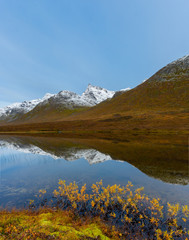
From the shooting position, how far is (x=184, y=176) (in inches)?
689

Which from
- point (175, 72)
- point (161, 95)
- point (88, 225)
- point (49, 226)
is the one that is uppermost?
point (175, 72)

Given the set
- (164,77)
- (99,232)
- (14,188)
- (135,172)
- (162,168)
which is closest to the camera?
(99,232)

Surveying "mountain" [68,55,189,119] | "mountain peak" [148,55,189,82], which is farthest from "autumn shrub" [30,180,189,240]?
"mountain peak" [148,55,189,82]

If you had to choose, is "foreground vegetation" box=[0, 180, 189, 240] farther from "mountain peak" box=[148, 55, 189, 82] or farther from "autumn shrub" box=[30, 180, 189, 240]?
"mountain peak" box=[148, 55, 189, 82]

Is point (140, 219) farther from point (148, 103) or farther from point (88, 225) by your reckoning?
point (148, 103)

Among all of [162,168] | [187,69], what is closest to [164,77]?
[187,69]

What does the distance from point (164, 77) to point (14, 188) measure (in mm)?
192145

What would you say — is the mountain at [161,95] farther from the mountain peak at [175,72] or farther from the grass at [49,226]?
the grass at [49,226]

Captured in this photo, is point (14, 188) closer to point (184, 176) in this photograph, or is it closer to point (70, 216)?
point (70, 216)

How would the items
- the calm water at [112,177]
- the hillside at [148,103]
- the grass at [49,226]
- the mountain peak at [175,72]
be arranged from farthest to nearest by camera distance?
1. the mountain peak at [175,72]
2. the hillside at [148,103]
3. the calm water at [112,177]
4. the grass at [49,226]

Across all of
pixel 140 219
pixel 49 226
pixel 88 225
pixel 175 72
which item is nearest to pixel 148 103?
pixel 175 72

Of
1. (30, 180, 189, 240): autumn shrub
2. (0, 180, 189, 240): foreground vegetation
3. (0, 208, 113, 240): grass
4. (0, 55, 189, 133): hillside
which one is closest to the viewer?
(0, 208, 113, 240): grass

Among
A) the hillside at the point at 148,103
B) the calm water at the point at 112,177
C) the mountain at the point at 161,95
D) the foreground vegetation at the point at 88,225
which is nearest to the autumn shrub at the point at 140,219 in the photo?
the foreground vegetation at the point at 88,225

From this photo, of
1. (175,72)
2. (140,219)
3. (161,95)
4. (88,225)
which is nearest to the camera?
(88,225)
